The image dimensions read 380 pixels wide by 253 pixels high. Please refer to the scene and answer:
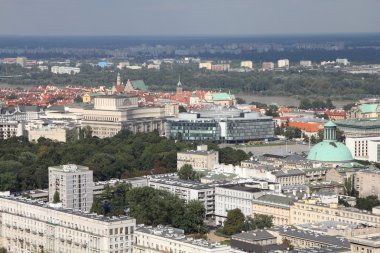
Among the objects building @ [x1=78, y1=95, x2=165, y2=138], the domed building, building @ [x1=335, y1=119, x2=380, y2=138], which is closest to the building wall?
the domed building

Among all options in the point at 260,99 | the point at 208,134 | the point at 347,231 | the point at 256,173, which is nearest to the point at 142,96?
the point at 260,99

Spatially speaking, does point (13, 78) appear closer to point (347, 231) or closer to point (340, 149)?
point (340, 149)

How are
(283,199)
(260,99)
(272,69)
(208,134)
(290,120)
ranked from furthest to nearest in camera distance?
(272,69) < (260,99) < (290,120) < (208,134) < (283,199)

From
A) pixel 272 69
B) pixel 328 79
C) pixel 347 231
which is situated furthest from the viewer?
pixel 272 69

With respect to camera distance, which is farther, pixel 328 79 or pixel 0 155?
pixel 328 79

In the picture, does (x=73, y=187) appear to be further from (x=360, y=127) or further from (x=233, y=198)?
(x=360, y=127)

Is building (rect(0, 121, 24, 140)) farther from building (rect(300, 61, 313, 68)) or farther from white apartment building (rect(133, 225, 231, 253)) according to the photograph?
building (rect(300, 61, 313, 68))
